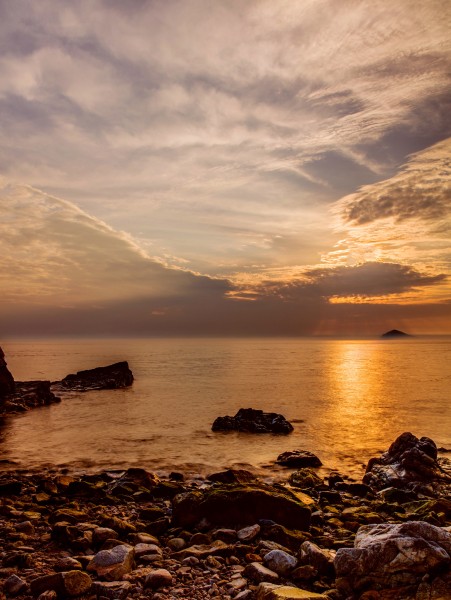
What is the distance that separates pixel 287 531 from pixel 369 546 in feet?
9.76

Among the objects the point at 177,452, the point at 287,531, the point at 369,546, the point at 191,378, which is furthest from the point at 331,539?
the point at 191,378

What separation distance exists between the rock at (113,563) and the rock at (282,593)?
99.1 inches

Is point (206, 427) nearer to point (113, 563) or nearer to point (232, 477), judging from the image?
point (232, 477)

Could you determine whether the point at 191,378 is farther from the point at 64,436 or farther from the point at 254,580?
the point at 254,580

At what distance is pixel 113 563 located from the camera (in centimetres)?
Answer: 780

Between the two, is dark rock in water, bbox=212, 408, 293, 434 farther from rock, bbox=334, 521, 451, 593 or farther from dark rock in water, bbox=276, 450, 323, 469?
rock, bbox=334, 521, 451, 593

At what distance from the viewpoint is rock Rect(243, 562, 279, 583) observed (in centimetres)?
755

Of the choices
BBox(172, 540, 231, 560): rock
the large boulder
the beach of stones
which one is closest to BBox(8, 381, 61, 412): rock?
the beach of stones

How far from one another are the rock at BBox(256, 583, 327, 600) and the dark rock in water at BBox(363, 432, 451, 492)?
32.4ft

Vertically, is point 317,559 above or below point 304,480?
above

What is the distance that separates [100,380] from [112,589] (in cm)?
4843

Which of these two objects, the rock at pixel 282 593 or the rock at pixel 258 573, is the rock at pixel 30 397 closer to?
the rock at pixel 258 573

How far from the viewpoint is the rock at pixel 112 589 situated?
694 cm

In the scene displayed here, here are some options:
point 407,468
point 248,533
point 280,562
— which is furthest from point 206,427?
point 280,562
